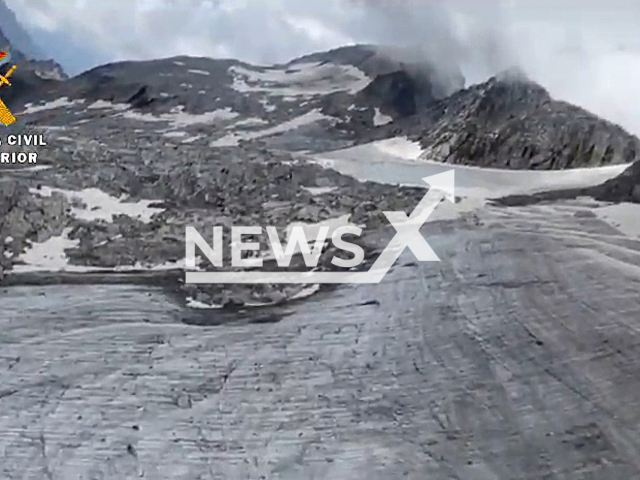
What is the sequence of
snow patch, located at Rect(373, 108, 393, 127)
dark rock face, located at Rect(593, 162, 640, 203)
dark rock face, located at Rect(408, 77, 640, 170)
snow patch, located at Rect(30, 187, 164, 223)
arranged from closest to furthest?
snow patch, located at Rect(30, 187, 164, 223)
dark rock face, located at Rect(593, 162, 640, 203)
dark rock face, located at Rect(408, 77, 640, 170)
snow patch, located at Rect(373, 108, 393, 127)

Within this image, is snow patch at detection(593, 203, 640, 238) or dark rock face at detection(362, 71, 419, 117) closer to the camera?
snow patch at detection(593, 203, 640, 238)

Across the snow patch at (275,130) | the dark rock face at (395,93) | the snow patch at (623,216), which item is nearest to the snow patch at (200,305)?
the snow patch at (623,216)

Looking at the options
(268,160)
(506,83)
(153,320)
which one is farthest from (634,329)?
(506,83)

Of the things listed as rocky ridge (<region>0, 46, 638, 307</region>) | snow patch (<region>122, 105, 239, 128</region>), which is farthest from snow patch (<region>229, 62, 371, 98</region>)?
snow patch (<region>122, 105, 239, 128</region>)

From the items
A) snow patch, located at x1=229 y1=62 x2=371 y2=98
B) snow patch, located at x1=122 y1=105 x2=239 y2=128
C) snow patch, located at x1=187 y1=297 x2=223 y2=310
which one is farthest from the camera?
A: snow patch, located at x1=229 y1=62 x2=371 y2=98

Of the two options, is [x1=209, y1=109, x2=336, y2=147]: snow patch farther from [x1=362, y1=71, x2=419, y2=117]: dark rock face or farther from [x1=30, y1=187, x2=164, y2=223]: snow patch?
[x1=30, y1=187, x2=164, y2=223]: snow patch

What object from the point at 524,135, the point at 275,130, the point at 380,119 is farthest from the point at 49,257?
the point at 380,119

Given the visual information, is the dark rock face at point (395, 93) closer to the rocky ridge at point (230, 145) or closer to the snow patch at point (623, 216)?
the rocky ridge at point (230, 145)

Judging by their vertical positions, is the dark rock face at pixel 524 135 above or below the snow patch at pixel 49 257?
above

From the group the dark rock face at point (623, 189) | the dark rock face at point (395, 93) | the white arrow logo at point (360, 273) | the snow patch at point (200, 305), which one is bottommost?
the snow patch at point (200, 305)

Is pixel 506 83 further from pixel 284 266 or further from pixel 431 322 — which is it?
pixel 431 322

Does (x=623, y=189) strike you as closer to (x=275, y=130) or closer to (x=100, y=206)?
(x=100, y=206)
